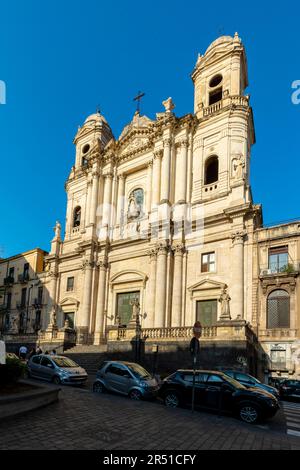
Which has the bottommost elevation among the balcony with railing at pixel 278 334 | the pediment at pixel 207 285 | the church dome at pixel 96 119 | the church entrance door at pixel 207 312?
the balcony with railing at pixel 278 334

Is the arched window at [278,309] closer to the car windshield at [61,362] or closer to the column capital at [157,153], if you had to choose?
the car windshield at [61,362]

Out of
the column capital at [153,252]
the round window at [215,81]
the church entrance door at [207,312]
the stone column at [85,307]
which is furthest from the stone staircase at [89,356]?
the round window at [215,81]

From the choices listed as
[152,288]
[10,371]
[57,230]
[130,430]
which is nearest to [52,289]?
[57,230]

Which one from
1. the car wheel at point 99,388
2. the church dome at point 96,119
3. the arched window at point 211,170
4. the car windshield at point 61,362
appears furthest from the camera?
the church dome at point 96,119

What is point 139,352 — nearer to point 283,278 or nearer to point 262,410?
point 283,278

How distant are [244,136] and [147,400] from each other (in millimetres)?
23134

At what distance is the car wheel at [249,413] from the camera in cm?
1155

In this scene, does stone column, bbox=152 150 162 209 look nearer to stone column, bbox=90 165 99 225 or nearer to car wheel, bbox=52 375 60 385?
stone column, bbox=90 165 99 225

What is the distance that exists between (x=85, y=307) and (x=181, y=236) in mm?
11467

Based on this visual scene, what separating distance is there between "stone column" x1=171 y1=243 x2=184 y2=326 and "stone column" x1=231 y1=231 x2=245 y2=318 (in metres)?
4.52

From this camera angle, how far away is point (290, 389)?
766 inches

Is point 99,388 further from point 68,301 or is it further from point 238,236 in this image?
point 68,301

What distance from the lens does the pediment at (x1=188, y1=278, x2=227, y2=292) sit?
2724cm

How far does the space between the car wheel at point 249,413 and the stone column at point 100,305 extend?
22.4 meters
